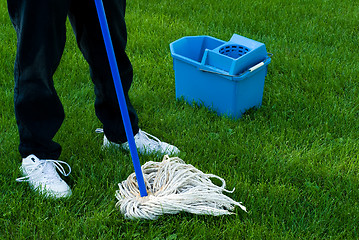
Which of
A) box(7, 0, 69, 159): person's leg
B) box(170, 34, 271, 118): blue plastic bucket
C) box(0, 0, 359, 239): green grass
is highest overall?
box(7, 0, 69, 159): person's leg

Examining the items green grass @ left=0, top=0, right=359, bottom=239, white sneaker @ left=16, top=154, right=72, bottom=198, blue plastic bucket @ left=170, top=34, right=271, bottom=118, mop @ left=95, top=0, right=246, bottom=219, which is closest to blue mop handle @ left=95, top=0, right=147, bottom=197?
mop @ left=95, top=0, right=246, bottom=219

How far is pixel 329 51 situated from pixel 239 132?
1391mm

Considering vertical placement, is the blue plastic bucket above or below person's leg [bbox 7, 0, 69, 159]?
below

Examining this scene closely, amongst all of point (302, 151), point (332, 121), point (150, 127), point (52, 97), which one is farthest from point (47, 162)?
point (332, 121)

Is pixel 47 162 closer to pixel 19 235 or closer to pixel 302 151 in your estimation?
pixel 19 235

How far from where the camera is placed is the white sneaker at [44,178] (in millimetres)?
2150

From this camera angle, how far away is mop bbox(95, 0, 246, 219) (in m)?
2.02

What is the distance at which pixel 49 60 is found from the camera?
6.44ft

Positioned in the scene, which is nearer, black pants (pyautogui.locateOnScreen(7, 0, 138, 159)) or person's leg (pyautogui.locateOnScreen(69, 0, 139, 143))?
black pants (pyautogui.locateOnScreen(7, 0, 138, 159))

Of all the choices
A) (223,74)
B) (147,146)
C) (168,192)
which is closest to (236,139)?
(223,74)

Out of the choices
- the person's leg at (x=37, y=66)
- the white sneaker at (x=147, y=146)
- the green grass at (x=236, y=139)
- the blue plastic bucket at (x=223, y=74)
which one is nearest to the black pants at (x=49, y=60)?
the person's leg at (x=37, y=66)

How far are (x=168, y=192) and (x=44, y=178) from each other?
601 mm

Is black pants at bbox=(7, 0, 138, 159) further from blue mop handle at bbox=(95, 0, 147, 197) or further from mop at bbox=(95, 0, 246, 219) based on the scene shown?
mop at bbox=(95, 0, 246, 219)

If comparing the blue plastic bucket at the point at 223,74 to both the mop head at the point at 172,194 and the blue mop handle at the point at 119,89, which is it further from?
the blue mop handle at the point at 119,89
